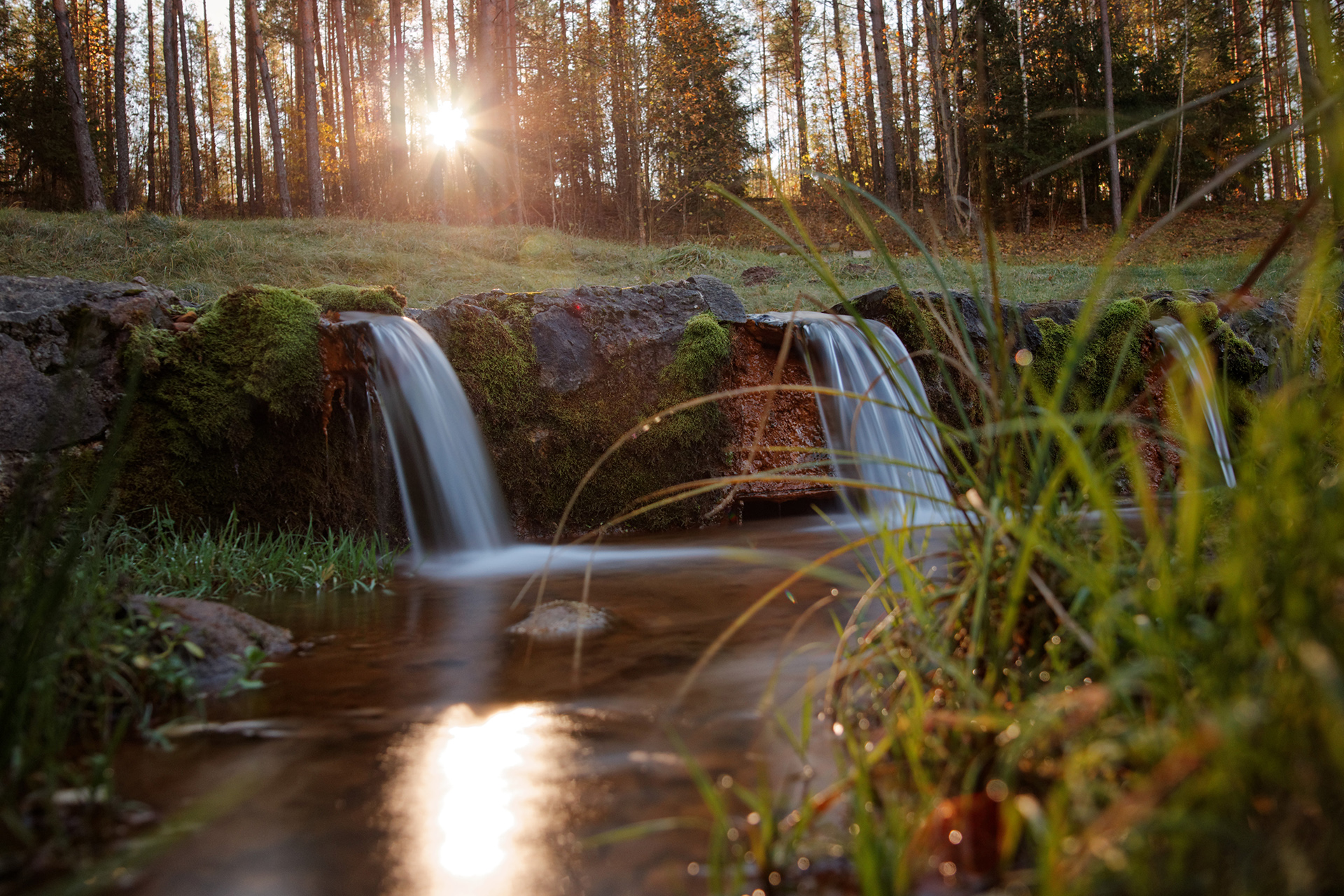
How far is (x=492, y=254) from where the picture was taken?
13.3 meters

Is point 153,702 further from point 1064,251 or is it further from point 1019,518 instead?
point 1064,251

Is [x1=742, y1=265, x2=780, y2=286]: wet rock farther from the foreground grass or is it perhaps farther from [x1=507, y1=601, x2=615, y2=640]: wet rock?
[x1=507, y1=601, x2=615, y2=640]: wet rock

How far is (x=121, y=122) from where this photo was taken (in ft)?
59.5

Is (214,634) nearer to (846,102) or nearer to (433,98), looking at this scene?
(433,98)

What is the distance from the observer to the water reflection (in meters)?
1.33

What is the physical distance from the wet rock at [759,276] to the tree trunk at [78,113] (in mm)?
12102

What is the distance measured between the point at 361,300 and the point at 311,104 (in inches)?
546

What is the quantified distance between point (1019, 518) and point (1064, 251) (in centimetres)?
1965

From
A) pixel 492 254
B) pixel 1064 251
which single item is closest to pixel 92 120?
pixel 492 254

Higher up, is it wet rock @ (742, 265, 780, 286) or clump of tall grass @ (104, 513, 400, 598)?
wet rock @ (742, 265, 780, 286)

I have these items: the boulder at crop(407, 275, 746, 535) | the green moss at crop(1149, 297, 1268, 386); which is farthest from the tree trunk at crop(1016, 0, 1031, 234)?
the boulder at crop(407, 275, 746, 535)

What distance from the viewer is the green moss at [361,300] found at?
5387 millimetres

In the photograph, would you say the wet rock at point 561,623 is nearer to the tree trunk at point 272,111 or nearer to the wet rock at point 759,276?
the wet rock at point 759,276

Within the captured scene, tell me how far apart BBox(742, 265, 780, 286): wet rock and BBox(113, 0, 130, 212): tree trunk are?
14000 mm
